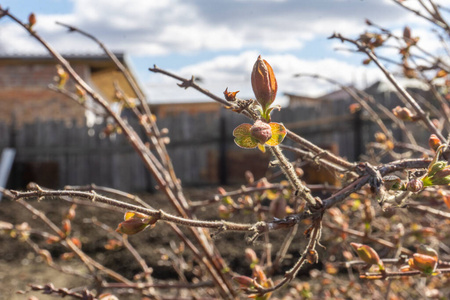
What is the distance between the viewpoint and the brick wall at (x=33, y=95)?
11.6 metres

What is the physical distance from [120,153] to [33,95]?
2902 millimetres

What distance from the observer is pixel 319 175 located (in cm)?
597

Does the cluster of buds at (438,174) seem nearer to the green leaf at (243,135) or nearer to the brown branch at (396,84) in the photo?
the green leaf at (243,135)

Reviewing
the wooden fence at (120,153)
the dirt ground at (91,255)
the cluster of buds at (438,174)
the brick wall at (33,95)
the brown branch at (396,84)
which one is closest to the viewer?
the cluster of buds at (438,174)

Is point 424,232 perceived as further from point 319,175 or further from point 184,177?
point 184,177

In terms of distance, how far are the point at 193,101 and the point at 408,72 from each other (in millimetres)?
14770

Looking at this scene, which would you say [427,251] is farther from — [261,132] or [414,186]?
[261,132]

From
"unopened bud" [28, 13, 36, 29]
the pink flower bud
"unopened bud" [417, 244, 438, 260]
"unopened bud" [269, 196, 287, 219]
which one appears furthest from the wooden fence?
the pink flower bud

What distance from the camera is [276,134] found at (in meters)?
0.67

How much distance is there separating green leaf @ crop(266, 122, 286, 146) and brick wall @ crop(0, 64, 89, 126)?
1134cm

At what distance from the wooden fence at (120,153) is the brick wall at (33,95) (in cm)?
123

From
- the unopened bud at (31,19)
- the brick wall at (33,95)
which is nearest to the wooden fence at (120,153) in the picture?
the brick wall at (33,95)

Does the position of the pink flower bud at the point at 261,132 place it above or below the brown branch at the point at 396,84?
below

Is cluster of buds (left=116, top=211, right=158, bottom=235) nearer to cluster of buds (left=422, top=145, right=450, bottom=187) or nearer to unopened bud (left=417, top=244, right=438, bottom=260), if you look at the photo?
cluster of buds (left=422, top=145, right=450, bottom=187)
